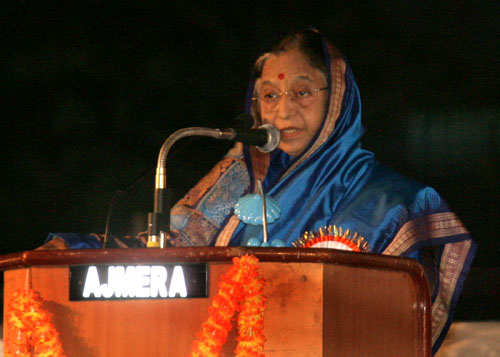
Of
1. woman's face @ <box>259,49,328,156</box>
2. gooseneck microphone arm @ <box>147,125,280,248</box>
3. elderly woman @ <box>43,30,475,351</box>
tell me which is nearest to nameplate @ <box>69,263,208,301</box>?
gooseneck microphone arm @ <box>147,125,280,248</box>

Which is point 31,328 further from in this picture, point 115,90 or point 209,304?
point 115,90

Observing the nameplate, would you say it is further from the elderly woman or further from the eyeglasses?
the eyeglasses

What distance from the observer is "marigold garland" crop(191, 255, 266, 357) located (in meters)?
1.76

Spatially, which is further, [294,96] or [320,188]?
[294,96]

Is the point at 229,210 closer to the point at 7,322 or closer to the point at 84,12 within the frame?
the point at 84,12

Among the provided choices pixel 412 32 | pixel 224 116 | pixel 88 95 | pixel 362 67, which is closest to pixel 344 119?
pixel 362 67

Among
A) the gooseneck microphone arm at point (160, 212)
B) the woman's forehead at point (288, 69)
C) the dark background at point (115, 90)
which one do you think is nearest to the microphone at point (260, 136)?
the gooseneck microphone arm at point (160, 212)

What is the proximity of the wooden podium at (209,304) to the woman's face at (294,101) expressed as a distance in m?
1.54

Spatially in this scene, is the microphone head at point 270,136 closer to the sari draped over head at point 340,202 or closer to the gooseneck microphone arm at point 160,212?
the gooseneck microphone arm at point 160,212

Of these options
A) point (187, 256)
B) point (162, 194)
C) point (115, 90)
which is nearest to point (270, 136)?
point (162, 194)

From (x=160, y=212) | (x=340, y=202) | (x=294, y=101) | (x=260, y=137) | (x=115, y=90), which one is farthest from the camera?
(x=115, y=90)

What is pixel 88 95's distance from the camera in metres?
3.81

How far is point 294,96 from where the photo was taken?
3443 millimetres

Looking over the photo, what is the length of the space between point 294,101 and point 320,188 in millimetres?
424
